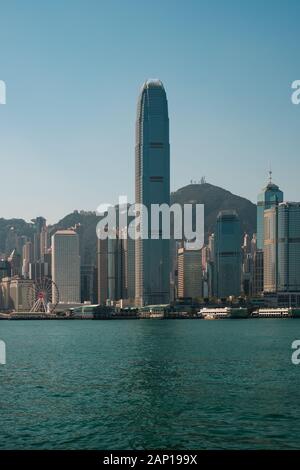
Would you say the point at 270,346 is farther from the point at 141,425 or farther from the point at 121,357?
Answer: the point at 141,425

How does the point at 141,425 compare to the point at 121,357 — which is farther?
the point at 121,357

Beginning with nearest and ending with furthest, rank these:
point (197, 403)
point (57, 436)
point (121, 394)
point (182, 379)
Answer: point (57, 436) < point (197, 403) < point (121, 394) < point (182, 379)

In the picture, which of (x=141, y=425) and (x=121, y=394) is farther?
(x=121, y=394)
